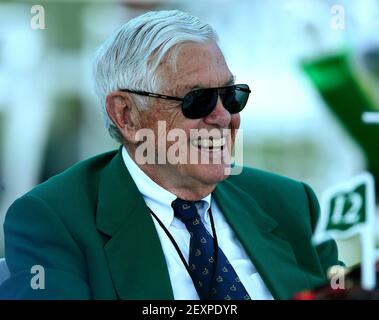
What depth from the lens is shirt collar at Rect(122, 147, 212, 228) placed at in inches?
Result: 77.9

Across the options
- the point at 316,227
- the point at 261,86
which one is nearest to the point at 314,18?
the point at 261,86

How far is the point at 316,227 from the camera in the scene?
2.09 m

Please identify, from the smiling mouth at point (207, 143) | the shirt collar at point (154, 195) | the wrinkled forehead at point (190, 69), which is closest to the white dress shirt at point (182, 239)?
the shirt collar at point (154, 195)

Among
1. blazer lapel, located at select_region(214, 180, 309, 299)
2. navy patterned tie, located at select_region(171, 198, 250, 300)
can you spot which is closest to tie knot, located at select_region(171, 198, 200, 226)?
navy patterned tie, located at select_region(171, 198, 250, 300)

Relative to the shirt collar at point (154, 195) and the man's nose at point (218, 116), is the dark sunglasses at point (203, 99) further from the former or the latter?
the shirt collar at point (154, 195)

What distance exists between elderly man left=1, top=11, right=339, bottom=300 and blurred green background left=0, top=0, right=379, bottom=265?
0.06 metres

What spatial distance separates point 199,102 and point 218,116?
0.21 feet

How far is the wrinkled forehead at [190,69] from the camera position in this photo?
6.29ft

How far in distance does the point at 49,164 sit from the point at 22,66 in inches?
11.1

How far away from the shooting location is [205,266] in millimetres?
1947

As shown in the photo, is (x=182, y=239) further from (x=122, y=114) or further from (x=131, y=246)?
A: (x=122, y=114)

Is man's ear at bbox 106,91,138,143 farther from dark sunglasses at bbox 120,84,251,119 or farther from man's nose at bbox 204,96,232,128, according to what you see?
man's nose at bbox 204,96,232,128
